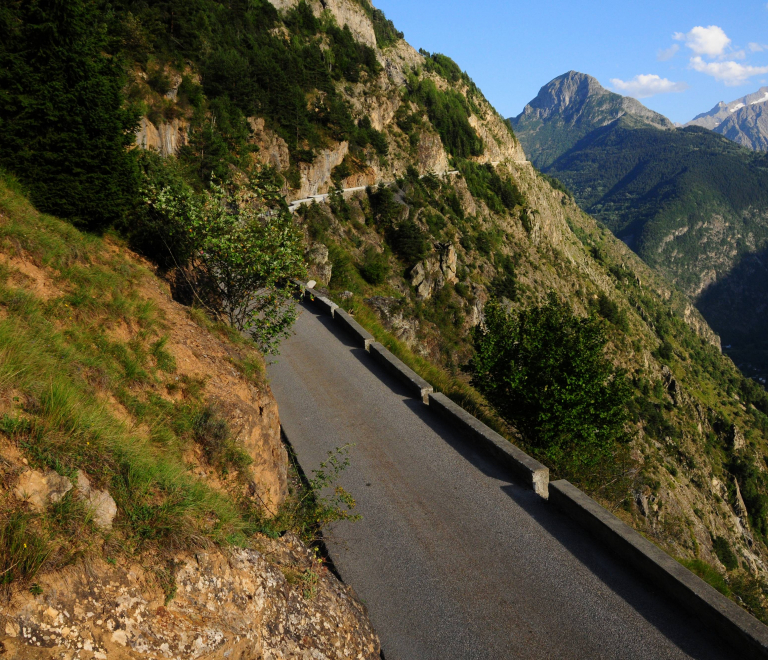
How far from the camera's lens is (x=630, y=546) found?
5.68 m

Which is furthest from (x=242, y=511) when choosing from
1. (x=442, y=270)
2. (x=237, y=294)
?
(x=442, y=270)

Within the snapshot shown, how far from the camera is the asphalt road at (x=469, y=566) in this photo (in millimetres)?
4832

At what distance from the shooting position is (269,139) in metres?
41.2

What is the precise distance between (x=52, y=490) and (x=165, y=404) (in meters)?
2.30

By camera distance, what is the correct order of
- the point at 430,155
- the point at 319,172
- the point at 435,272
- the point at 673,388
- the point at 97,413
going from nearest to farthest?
the point at 97,413 < the point at 319,172 < the point at 435,272 < the point at 430,155 < the point at 673,388

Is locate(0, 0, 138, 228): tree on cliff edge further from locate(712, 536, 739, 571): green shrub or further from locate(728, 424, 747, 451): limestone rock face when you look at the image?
locate(728, 424, 747, 451): limestone rock face

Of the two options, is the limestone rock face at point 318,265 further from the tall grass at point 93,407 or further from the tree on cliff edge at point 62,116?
the tall grass at point 93,407

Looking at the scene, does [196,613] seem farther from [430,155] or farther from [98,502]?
[430,155]

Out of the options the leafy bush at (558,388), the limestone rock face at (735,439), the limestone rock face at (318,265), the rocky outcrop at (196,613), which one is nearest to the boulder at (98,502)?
the rocky outcrop at (196,613)

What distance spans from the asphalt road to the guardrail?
0.44 feet

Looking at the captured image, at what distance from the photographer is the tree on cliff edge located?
25.6ft

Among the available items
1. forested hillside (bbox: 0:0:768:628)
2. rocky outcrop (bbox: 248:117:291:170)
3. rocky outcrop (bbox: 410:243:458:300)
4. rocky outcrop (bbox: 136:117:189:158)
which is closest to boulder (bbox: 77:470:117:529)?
forested hillside (bbox: 0:0:768:628)

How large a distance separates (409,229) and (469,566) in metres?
44.4

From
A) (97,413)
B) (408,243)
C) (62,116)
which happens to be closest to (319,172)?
(408,243)
